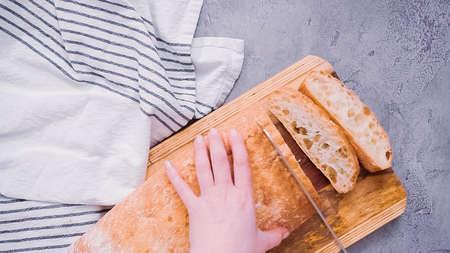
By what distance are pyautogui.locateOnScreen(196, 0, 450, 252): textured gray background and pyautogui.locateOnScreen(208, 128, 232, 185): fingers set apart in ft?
0.80

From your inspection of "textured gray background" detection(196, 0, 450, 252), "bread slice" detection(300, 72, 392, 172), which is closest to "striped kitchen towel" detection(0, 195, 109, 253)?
"textured gray background" detection(196, 0, 450, 252)

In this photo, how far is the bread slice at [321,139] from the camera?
638 mm

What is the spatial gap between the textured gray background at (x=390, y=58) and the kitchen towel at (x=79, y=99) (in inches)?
8.3

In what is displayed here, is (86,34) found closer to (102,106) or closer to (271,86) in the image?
(102,106)

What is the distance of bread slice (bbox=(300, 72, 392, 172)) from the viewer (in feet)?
2.14

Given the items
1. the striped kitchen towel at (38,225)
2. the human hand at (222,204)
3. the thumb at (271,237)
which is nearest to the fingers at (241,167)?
the human hand at (222,204)

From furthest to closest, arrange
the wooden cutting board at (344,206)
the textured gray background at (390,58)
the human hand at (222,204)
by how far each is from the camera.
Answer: the textured gray background at (390,58), the wooden cutting board at (344,206), the human hand at (222,204)

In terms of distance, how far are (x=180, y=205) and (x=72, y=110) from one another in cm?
36

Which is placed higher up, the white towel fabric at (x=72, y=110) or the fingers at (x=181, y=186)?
the white towel fabric at (x=72, y=110)

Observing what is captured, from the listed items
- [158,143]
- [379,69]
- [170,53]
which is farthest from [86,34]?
[379,69]

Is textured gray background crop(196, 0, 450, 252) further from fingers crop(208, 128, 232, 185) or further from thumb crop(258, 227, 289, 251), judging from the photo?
thumb crop(258, 227, 289, 251)

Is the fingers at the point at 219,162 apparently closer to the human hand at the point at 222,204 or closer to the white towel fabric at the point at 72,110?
the human hand at the point at 222,204

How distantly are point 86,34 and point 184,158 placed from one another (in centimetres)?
39

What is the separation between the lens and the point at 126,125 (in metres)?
0.73
